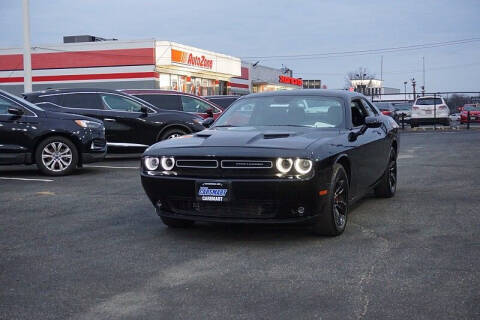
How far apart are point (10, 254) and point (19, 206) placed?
2622 millimetres

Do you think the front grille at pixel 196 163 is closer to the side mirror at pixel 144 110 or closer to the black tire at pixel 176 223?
the black tire at pixel 176 223

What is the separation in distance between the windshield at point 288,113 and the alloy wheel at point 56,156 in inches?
191

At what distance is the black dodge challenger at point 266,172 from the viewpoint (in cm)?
550

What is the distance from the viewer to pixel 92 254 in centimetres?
541

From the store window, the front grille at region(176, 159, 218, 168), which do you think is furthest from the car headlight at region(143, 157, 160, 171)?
the store window

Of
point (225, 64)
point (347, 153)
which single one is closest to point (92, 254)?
point (347, 153)

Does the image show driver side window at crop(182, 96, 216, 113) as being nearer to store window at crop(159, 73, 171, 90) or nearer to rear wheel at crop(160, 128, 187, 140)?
rear wheel at crop(160, 128, 187, 140)

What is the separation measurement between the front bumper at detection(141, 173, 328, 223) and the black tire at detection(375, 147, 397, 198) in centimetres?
276

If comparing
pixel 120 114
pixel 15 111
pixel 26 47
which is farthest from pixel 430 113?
pixel 15 111

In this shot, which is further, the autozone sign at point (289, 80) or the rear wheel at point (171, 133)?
the autozone sign at point (289, 80)

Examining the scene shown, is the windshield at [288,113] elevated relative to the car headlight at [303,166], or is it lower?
elevated

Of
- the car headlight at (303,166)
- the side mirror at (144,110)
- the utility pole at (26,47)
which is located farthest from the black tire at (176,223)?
the utility pole at (26,47)

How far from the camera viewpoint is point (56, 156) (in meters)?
11.3

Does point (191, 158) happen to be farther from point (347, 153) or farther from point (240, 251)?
point (347, 153)
